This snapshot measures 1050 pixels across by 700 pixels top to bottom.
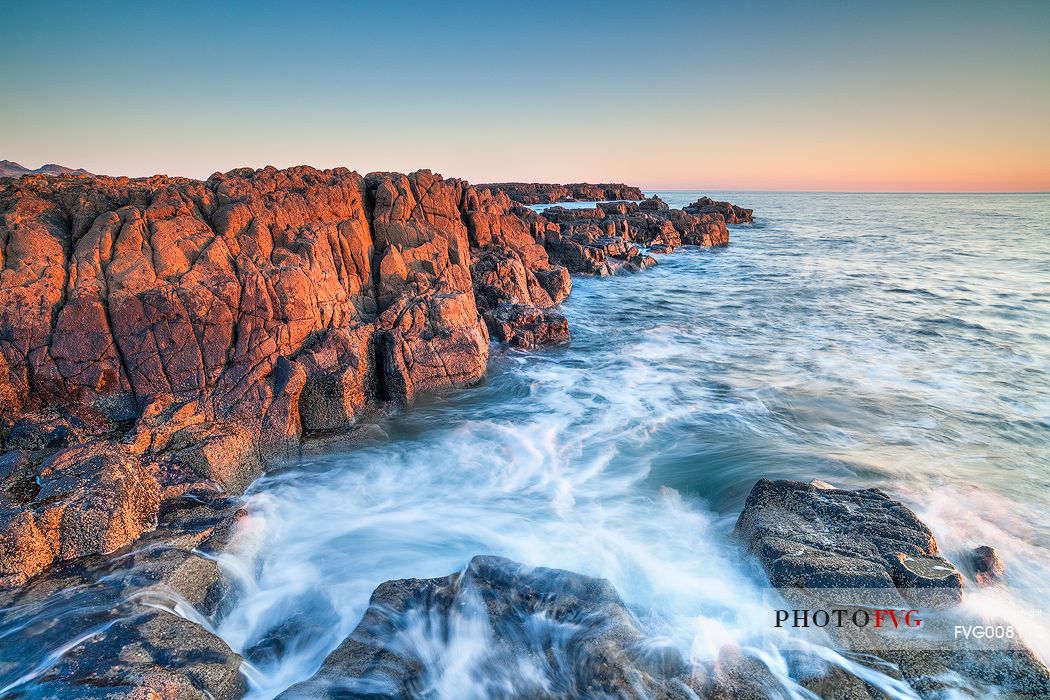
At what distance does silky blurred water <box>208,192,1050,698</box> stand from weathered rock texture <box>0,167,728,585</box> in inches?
54.6

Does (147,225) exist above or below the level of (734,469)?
above

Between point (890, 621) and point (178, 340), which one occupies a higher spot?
point (178, 340)

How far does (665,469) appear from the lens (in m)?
10.2

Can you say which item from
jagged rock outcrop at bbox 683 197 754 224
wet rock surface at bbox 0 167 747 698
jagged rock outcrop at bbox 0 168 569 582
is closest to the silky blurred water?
wet rock surface at bbox 0 167 747 698

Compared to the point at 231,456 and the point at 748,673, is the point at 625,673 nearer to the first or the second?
the point at 748,673

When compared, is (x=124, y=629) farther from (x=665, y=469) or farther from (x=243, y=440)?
(x=665, y=469)

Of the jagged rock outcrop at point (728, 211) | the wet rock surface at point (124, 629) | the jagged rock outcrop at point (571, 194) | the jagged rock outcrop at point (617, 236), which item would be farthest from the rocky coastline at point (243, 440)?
the jagged rock outcrop at point (571, 194)

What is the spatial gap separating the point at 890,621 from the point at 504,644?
4.36 m

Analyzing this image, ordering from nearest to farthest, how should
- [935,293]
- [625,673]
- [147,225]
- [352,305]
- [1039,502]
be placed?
[625,673] → [1039,502] → [147,225] → [352,305] → [935,293]

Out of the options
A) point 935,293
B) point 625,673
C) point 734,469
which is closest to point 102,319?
point 625,673

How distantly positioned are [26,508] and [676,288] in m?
27.4

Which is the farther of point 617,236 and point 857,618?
point 617,236

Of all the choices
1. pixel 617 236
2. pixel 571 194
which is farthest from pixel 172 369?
pixel 571 194

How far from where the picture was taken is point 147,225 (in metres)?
10.6
